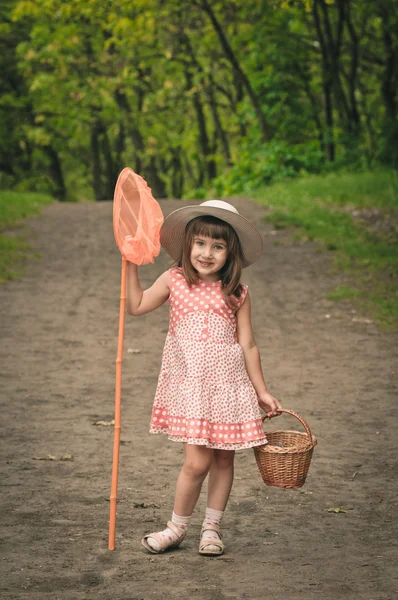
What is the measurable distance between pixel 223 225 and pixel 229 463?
1017 millimetres

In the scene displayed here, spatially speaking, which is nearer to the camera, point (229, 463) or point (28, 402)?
point (229, 463)

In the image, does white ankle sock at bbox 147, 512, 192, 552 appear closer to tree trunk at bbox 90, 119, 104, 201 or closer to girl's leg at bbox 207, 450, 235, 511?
girl's leg at bbox 207, 450, 235, 511

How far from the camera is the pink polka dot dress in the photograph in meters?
3.84

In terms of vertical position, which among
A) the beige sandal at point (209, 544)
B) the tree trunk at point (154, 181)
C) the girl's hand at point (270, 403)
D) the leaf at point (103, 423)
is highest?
the girl's hand at point (270, 403)

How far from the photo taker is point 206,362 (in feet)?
→ 12.8

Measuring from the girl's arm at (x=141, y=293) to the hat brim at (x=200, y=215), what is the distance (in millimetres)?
161

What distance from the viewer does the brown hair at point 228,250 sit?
4020 mm

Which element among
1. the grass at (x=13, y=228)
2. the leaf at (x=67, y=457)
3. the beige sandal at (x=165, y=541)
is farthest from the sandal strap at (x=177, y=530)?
the grass at (x=13, y=228)

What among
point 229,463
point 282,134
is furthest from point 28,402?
point 282,134

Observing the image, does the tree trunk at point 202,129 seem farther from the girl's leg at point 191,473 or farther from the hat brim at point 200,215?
the girl's leg at point 191,473

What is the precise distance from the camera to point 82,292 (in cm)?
1085

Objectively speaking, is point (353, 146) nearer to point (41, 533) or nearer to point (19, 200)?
point (19, 200)

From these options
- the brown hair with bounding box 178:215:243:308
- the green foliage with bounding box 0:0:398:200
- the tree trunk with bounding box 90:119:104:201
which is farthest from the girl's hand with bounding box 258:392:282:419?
the tree trunk with bounding box 90:119:104:201

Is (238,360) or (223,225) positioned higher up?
(223,225)
